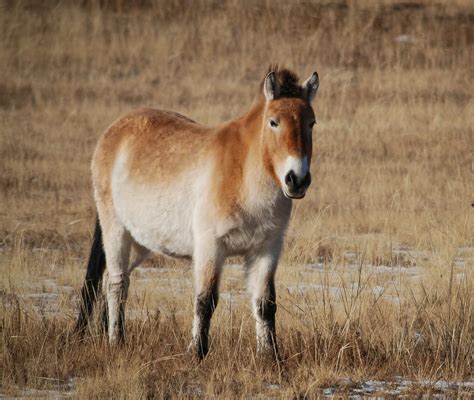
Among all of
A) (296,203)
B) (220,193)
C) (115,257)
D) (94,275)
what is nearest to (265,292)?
(220,193)

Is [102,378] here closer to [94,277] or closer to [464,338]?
[94,277]

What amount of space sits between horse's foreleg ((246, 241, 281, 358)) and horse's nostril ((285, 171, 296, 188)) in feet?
2.53

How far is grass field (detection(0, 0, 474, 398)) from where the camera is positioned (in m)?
6.04

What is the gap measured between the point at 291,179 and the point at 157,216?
4.91 feet

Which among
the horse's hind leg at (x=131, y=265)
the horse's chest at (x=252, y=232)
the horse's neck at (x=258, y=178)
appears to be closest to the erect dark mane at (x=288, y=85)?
the horse's neck at (x=258, y=178)

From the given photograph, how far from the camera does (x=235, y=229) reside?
6.14 meters

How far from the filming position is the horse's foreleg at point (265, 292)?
628 cm

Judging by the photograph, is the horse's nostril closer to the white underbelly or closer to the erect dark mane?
the erect dark mane

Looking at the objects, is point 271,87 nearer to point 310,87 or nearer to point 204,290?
point 310,87

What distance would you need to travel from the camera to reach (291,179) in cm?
563

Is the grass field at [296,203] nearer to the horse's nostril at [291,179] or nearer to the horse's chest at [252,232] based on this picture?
the horse's chest at [252,232]

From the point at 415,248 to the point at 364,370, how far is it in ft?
15.0

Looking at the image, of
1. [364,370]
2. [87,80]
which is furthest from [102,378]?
[87,80]

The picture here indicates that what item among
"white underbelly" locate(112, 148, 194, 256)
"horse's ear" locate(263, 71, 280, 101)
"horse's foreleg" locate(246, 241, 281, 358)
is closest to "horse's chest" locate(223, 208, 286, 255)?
"horse's foreleg" locate(246, 241, 281, 358)
